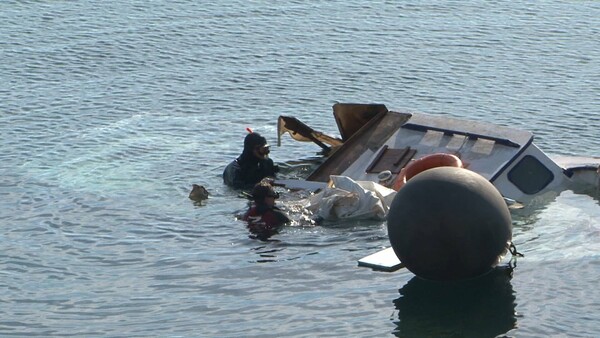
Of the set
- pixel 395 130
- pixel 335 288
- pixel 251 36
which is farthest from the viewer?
pixel 251 36

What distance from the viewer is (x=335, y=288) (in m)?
20.0

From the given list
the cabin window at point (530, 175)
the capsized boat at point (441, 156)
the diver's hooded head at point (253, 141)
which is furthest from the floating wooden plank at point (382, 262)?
the diver's hooded head at point (253, 141)

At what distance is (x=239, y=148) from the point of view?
28.6m

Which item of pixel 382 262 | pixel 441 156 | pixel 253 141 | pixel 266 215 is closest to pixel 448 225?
pixel 382 262

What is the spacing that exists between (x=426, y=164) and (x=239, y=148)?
7.26 meters

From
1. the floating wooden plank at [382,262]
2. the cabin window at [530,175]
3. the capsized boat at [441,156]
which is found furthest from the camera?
the cabin window at [530,175]

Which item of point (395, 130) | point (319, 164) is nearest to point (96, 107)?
point (319, 164)

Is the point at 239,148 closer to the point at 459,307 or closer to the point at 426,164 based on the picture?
the point at 426,164

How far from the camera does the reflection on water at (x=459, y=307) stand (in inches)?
734

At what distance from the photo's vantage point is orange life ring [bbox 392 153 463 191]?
72.5ft

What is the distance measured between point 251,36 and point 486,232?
21.1 metres

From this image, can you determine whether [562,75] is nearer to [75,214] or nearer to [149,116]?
[149,116]

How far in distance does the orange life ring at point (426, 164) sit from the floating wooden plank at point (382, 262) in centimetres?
249

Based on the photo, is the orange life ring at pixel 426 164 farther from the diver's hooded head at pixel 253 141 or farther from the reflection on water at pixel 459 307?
the diver's hooded head at pixel 253 141
